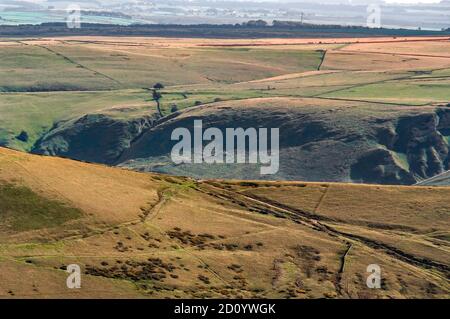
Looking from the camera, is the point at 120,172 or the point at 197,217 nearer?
the point at 197,217

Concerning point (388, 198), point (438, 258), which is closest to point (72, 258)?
point (438, 258)

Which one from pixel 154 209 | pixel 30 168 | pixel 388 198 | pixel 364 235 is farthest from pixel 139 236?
pixel 388 198

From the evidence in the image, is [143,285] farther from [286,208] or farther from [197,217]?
[286,208]

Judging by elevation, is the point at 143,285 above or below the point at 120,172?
below
